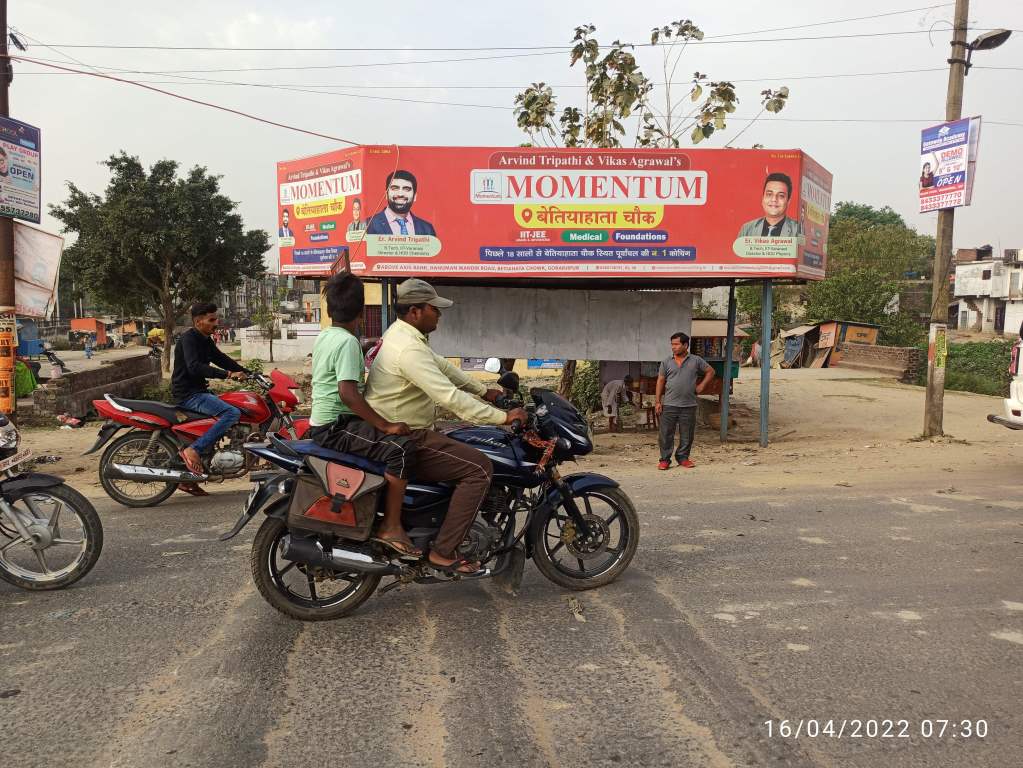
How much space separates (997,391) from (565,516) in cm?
2436

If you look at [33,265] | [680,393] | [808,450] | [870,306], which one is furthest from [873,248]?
[33,265]

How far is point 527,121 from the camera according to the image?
1420 cm

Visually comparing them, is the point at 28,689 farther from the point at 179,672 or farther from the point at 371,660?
the point at 371,660

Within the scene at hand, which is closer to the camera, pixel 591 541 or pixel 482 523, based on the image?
pixel 482 523

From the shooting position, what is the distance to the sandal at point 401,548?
3820 millimetres

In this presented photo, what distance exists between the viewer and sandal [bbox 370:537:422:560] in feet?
12.5

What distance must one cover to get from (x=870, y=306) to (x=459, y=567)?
121 feet

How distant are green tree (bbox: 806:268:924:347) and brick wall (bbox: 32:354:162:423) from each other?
3145 cm

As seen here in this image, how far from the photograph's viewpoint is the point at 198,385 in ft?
22.5

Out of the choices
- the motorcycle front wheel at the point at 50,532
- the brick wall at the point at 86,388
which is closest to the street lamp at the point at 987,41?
the motorcycle front wheel at the point at 50,532

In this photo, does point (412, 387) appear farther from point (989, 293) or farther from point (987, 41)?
point (989, 293)

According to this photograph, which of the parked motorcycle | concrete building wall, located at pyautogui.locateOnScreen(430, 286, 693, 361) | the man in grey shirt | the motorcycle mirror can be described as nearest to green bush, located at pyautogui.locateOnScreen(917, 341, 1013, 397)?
concrete building wall, located at pyautogui.locateOnScreen(430, 286, 693, 361)

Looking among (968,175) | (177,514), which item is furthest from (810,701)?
(968,175)

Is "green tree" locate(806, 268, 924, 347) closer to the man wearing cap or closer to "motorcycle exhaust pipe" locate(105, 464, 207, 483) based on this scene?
"motorcycle exhaust pipe" locate(105, 464, 207, 483)
